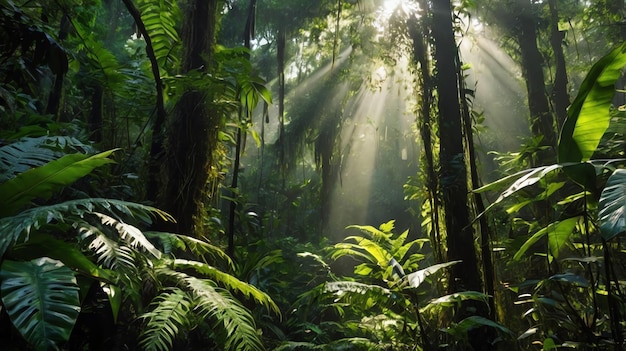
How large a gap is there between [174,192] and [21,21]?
5.22 ft

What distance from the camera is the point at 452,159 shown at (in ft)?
11.1

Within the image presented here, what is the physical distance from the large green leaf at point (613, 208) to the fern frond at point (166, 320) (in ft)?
6.28

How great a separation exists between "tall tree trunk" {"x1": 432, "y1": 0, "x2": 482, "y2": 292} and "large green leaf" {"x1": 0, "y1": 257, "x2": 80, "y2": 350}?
2532 millimetres

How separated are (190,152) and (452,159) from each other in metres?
2.19

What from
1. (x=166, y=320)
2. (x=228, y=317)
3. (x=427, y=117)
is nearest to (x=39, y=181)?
(x=166, y=320)

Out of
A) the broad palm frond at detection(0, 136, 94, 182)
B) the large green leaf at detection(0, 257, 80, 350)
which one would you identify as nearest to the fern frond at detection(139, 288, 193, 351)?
the large green leaf at detection(0, 257, 80, 350)

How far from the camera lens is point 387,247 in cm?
442

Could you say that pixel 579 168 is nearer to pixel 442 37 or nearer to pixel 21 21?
pixel 442 37

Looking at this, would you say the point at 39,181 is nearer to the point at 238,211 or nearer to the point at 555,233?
the point at 555,233

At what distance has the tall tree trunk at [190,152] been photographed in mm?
3619

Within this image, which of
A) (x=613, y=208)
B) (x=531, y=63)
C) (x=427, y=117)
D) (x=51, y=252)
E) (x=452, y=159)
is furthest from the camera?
(x=531, y=63)

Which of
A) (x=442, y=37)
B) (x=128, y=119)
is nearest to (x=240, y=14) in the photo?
(x=128, y=119)

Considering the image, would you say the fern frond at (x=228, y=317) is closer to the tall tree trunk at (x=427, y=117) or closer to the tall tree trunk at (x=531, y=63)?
the tall tree trunk at (x=427, y=117)

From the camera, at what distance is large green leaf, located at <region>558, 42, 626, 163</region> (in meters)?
2.14
